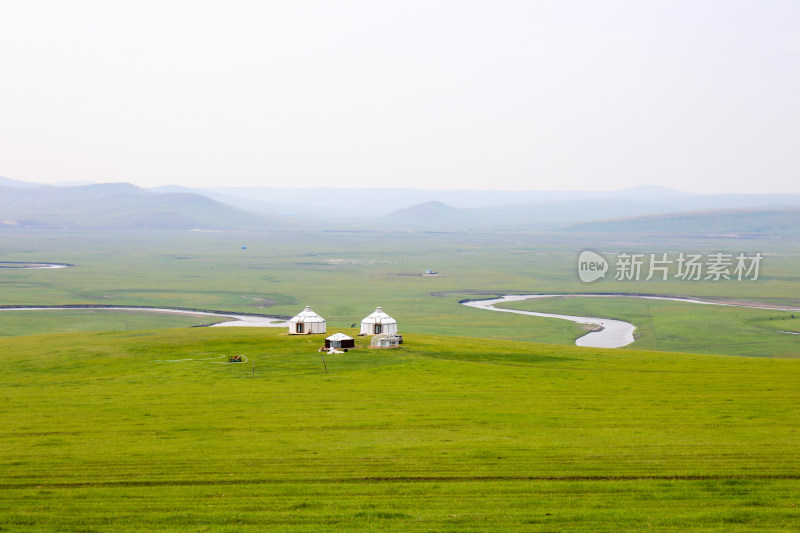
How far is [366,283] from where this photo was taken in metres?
158

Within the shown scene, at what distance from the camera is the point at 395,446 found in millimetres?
31391

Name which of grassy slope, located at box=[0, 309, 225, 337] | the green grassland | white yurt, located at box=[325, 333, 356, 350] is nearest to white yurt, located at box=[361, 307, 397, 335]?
white yurt, located at box=[325, 333, 356, 350]

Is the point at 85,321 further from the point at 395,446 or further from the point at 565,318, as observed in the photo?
the point at 395,446

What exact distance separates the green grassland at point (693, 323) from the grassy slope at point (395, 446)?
3028 cm

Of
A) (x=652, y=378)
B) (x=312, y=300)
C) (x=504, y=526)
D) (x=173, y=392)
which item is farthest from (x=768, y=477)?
(x=312, y=300)

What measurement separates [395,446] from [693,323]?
3245 inches

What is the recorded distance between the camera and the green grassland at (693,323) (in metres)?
87.2

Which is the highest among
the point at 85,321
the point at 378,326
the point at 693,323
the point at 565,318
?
the point at 378,326

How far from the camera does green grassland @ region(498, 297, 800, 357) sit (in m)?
87.2

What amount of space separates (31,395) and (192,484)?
24.7 metres

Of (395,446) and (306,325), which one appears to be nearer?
(395,446)
